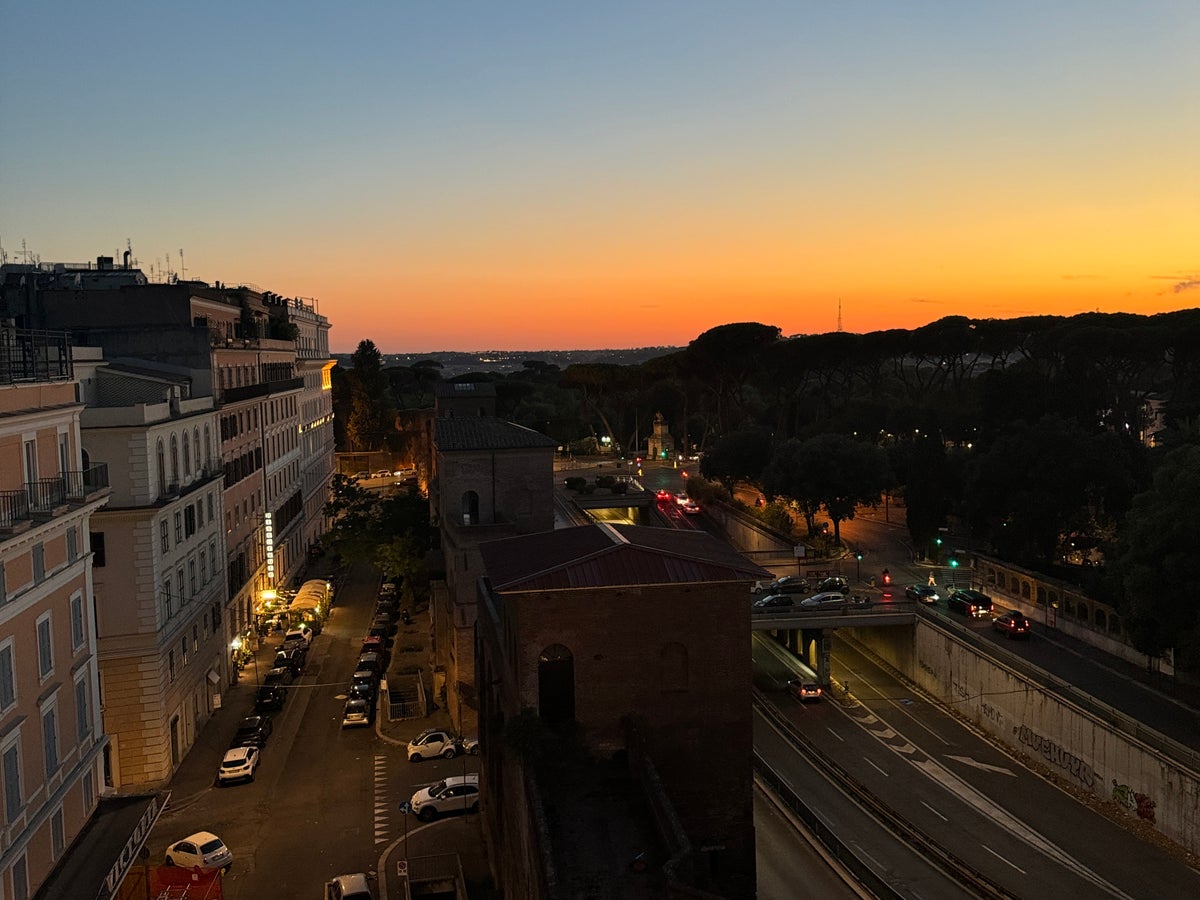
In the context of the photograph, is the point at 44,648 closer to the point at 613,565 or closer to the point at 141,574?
the point at 141,574

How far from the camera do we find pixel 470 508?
37.8m

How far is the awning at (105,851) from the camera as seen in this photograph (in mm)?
19016

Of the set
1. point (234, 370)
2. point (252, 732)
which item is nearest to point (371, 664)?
point (252, 732)

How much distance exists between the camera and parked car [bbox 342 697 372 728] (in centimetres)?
3472

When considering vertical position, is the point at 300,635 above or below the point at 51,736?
below

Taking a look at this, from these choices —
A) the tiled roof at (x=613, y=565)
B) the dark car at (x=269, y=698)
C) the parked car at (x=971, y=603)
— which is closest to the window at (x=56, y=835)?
the tiled roof at (x=613, y=565)

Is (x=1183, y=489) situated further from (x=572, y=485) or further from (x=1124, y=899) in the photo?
(x=572, y=485)

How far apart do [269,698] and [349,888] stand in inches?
599

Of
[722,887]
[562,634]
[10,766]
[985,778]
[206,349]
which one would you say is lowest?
[985,778]

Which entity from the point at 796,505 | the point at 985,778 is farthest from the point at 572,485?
the point at 985,778

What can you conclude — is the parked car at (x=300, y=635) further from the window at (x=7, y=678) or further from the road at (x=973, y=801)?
the window at (x=7, y=678)

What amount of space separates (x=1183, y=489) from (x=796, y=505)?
113ft

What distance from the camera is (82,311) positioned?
39344mm

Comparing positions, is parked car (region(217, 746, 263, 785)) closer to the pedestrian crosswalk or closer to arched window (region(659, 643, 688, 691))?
the pedestrian crosswalk
